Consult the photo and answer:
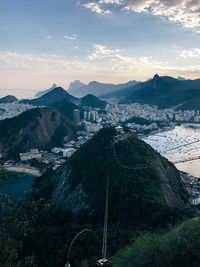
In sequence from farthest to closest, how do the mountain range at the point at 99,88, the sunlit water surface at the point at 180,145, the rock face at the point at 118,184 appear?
the mountain range at the point at 99,88 < the sunlit water surface at the point at 180,145 < the rock face at the point at 118,184

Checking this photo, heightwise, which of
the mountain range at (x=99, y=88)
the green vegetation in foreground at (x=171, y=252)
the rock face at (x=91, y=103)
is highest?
the mountain range at (x=99, y=88)

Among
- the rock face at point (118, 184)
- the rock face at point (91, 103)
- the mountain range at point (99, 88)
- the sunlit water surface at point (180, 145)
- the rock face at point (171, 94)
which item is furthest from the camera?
the mountain range at point (99, 88)

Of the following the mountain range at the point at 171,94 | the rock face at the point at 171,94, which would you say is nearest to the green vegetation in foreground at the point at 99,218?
the rock face at the point at 171,94

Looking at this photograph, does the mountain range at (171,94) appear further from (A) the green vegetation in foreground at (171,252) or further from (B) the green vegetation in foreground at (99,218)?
(A) the green vegetation in foreground at (171,252)

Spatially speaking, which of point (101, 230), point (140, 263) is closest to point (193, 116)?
point (101, 230)

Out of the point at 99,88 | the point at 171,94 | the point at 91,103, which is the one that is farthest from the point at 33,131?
the point at 99,88

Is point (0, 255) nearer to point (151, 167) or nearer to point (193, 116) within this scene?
point (151, 167)
